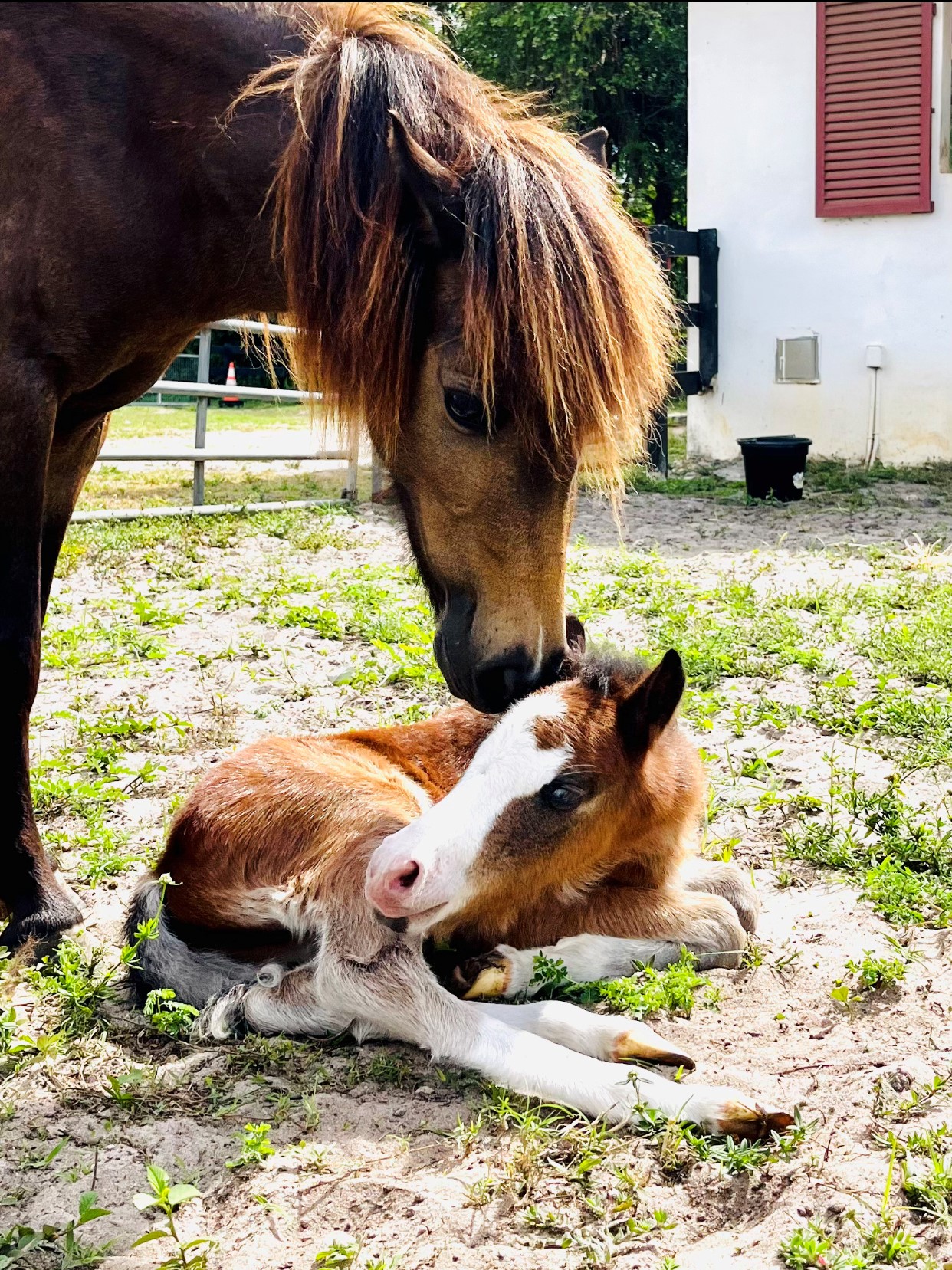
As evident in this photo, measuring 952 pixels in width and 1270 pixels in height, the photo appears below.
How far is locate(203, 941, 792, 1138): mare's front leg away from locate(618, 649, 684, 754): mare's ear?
697 millimetres

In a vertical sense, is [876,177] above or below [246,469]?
above

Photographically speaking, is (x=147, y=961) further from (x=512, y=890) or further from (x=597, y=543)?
(x=597, y=543)

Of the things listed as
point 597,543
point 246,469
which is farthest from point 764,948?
point 246,469

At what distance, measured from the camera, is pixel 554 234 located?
2547mm

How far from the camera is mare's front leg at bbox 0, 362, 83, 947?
9.36 feet

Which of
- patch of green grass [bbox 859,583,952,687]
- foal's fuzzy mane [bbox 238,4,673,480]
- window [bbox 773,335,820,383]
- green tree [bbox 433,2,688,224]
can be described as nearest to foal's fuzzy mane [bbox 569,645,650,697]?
foal's fuzzy mane [bbox 238,4,673,480]

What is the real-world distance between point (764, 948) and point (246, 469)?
9.78 meters

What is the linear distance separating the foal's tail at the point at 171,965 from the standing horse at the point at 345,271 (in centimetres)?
27

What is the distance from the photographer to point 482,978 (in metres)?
2.83

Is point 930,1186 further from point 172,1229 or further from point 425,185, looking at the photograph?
point 425,185

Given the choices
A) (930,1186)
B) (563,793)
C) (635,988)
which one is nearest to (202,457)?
(563,793)

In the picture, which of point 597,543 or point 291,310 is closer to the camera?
point 291,310

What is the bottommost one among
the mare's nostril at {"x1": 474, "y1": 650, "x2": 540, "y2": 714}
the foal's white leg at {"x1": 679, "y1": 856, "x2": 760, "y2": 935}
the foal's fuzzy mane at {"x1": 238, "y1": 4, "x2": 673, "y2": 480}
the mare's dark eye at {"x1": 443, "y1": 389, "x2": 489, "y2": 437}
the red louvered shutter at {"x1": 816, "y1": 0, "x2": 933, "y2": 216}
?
the foal's white leg at {"x1": 679, "y1": 856, "x2": 760, "y2": 935}

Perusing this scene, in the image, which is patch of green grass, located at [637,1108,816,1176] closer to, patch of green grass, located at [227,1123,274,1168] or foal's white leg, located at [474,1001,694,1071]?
foal's white leg, located at [474,1001,694,1071]
